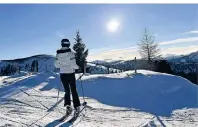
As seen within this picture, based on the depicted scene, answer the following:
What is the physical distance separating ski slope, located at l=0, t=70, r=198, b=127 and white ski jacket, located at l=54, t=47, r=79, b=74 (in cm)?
142

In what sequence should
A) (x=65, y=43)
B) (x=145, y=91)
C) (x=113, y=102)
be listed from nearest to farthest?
(x=65, y=43) → (x=113, y=102) → (x=145, y=91)

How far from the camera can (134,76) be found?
52.9ft

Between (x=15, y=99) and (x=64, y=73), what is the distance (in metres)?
2.99

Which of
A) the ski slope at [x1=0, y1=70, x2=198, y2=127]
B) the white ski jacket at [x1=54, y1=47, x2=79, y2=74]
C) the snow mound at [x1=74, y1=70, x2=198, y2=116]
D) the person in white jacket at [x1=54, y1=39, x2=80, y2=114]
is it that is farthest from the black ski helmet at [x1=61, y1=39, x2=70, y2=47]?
the snow mound at [x1=74, y1=70, x2=198, y2=116]

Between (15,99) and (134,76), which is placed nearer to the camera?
(15,99)

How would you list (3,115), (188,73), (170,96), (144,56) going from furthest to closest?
(144,56), (188,73), (170,96), (3,115)

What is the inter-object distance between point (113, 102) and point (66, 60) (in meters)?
3.59

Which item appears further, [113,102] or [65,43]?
[113,102]

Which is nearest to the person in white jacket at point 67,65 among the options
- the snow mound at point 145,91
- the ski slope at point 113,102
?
the ski slope at point 113,102

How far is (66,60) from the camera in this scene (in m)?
9.79

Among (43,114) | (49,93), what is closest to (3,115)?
(43,114)

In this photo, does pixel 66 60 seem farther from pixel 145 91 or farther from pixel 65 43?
pixel 145 91

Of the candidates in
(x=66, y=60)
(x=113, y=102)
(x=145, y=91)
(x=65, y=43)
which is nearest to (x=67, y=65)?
(x=66, y=60)

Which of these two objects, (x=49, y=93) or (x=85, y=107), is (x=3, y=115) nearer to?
(x=85, y=107)
